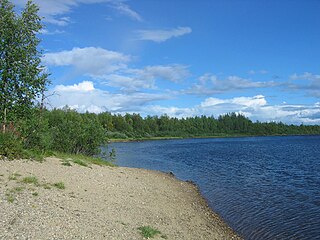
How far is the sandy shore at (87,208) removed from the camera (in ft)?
36.0

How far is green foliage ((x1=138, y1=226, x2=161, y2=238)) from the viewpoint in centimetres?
1200

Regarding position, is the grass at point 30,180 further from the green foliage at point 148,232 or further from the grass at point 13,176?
the green foliage at point 148,232

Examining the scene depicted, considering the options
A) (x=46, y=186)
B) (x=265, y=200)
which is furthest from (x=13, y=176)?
(x=265, y=200)

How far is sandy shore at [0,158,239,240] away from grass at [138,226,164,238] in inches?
6.3

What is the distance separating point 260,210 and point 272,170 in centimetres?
2258

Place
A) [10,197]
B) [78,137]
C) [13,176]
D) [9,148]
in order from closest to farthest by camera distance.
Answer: [10,197] → [13,176] → [9,148] → [78,137]

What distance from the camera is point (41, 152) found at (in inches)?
980

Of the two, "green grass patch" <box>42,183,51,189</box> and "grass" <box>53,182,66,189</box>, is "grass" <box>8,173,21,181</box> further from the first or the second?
"grass" <box>53,182,66,189</box>

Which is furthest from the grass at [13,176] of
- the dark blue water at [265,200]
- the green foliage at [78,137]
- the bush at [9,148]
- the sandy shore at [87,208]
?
the green foliage at [78,137]

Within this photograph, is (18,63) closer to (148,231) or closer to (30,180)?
(30,180)

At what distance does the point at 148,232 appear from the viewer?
12.2 meters

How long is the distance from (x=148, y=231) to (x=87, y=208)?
3194mm

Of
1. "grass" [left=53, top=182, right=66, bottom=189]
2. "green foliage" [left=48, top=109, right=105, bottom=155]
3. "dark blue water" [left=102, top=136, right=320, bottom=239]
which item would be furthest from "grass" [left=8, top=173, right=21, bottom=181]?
"green foliage" [left=48, top=109, right=105, bottom=155]

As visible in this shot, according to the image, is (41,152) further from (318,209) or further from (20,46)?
(318,209)
